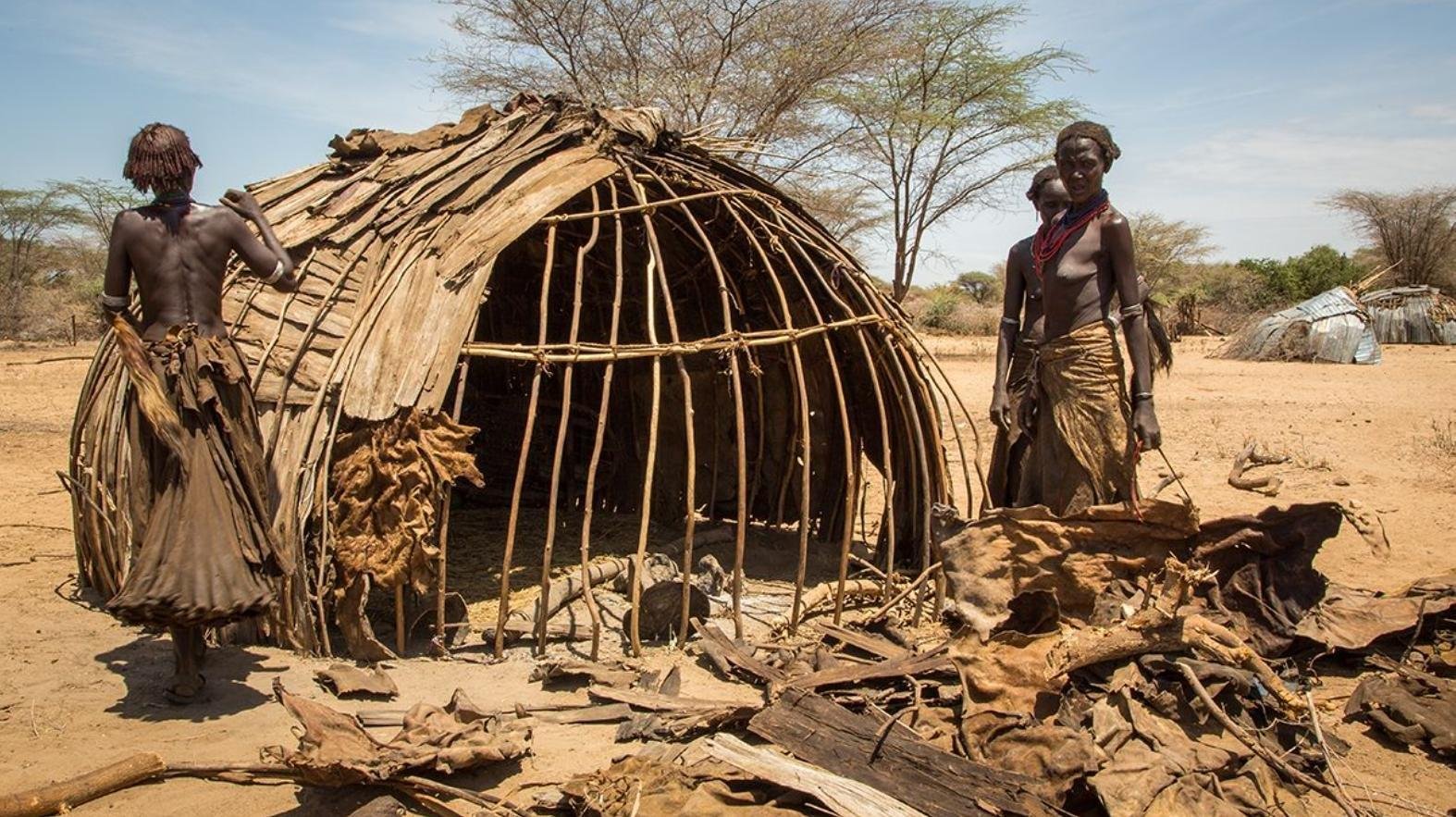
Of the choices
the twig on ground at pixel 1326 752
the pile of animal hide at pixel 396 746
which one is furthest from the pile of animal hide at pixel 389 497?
the twig on ground at pixel 1326 752

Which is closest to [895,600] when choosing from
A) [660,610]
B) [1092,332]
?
[660,610]

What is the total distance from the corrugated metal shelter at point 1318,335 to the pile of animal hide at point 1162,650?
1377 centimetres

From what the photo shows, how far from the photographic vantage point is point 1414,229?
2478 cm

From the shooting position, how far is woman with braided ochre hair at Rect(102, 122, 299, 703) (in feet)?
10.7

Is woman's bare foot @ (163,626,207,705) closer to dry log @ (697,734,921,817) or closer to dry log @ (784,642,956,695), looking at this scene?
dry log @ (697,734,921,817)

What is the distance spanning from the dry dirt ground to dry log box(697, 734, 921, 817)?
→ 49 cm

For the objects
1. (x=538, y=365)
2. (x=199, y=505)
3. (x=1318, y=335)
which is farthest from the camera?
(x=1318, y=335)

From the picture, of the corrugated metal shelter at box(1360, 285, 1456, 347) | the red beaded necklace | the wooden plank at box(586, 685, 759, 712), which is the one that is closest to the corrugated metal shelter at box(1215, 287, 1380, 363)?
the corrugated metal shelter at box(1360, 285, 1456, 347)

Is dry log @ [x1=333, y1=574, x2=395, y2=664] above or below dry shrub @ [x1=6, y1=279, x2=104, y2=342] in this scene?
below

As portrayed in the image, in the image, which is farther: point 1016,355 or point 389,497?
point 1016,355

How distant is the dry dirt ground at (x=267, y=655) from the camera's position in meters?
3.14

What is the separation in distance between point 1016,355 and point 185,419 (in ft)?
10.8

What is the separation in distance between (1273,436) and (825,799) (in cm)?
817

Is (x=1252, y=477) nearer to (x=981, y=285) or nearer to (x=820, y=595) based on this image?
(x=820, y=595)
